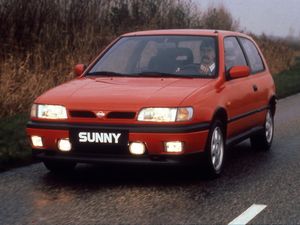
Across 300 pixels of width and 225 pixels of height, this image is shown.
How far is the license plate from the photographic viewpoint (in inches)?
260

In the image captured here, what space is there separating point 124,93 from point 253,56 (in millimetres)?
2931

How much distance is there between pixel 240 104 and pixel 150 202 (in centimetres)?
224

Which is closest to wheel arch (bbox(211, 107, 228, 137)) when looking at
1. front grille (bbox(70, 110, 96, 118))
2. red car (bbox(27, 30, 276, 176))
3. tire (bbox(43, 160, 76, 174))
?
red car (bbox(27, 30, 276, 176))

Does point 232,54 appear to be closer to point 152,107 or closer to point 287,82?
point 152,107

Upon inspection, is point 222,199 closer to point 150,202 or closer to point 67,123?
point 150,202

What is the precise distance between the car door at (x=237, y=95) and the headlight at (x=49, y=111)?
5.74ft

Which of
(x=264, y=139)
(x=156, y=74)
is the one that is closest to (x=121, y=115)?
(x=156, y=74)

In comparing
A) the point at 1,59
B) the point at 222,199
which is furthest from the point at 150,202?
the point at 1,59

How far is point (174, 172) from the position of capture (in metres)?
7.68

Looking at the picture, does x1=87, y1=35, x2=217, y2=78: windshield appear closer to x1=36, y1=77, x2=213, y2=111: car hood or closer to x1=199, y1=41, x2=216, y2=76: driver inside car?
x1=199, y1=41, x2=216, y2=76: driver inside car

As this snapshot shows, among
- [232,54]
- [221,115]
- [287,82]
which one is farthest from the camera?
[287,82]

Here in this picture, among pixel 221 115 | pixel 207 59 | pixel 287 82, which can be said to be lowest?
pixel 287 82

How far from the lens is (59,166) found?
295 inches

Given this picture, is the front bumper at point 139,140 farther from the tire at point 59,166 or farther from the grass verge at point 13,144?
the grass verge at point 13,144
